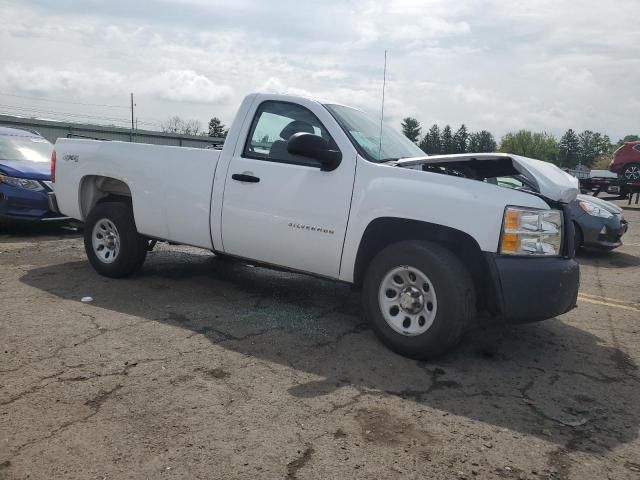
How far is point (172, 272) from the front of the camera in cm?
656

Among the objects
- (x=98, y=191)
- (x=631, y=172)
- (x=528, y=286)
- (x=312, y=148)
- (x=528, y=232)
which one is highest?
(x=312, y=148)

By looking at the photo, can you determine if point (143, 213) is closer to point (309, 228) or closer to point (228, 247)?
point (228, 247)

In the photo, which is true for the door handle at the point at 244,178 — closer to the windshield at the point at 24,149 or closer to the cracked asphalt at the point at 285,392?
the cracked asphalt at the point at 285,392

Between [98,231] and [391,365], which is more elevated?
[98,231]

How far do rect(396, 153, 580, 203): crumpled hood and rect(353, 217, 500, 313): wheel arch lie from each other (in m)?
0.53

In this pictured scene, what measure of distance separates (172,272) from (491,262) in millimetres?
4053

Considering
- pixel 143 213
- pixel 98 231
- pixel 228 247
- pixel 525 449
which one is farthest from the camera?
pixel 98 231

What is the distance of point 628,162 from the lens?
65.7 ft

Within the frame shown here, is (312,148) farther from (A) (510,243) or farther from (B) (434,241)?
(A) (510,243)

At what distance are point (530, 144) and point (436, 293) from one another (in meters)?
130

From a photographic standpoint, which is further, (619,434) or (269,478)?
(619,434)

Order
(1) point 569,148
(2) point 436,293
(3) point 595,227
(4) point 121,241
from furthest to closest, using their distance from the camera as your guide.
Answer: (1) point 569,148 → (3) point 595,227 → (4) point 121,241 → (2) point 436,293

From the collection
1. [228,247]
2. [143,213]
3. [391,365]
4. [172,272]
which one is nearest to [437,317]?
[391,365]

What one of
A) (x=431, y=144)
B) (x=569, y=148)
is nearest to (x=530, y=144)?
(x=569, y=148)
